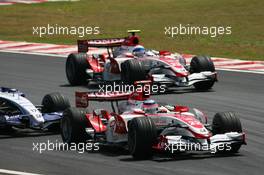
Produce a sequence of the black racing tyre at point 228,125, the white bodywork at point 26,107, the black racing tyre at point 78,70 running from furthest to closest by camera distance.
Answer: the black racing tyre at point 78,70
the white bodywork at point 26,107
the black racing tyre at point 228,125

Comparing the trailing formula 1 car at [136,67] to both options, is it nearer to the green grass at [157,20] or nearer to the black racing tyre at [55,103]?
the black racing tyre at [55,103]

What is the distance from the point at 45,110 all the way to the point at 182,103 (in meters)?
5.18

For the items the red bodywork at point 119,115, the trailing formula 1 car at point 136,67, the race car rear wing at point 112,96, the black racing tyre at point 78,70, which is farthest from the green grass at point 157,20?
the red bodywork at point 119,115

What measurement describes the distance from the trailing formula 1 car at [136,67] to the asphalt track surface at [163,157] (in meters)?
0.42

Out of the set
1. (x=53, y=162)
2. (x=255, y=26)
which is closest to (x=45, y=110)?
(x=53, y=162)

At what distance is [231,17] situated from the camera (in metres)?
47.1

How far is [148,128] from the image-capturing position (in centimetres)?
1920

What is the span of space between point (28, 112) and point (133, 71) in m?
7.32

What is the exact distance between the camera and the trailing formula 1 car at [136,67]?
29.1 m

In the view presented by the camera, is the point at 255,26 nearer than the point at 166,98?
No

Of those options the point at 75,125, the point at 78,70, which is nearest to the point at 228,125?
the point at 75,125

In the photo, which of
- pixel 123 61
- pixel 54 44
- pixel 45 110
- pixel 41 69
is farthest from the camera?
pixel 54 44

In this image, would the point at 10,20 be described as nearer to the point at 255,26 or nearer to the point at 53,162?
the point at 255,26

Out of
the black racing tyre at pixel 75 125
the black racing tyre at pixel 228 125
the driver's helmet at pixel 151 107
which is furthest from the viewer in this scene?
the black racing tyre at pixel 75 125
